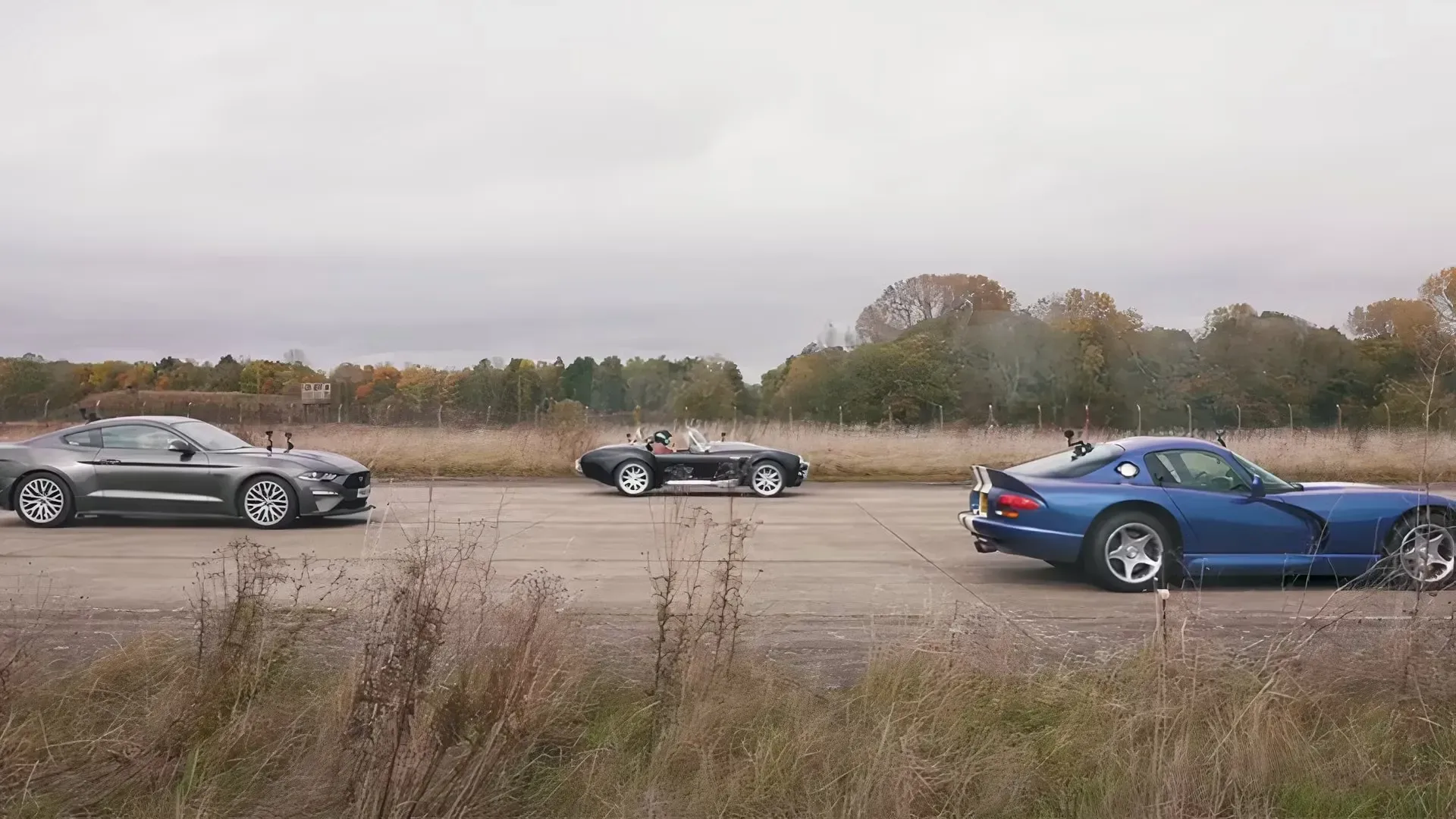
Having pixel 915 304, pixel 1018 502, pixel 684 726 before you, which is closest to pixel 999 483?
pixel 1018 502

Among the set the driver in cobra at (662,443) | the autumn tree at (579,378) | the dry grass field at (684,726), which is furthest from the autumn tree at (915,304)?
the dry grass field at (684,726)

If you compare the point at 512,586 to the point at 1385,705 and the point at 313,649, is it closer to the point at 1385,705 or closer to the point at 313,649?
the point at 313,649

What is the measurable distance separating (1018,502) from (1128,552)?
989mm

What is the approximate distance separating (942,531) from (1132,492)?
175 inches

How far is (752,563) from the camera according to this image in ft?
34.1

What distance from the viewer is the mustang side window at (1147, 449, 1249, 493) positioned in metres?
9.09

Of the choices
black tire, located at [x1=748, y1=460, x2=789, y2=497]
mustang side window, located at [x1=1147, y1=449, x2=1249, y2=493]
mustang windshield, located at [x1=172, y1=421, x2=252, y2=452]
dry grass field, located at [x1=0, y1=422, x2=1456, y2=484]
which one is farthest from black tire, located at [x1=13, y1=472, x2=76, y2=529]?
mustang side window, located at [x1=1147, y1=449, x2=1249, y2=493]

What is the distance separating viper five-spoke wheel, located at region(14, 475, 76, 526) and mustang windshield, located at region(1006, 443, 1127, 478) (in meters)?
11.3

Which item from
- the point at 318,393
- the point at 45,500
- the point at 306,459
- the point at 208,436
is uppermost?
the point at 318,393

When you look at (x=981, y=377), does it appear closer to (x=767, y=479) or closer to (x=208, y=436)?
(x=767, y=479)

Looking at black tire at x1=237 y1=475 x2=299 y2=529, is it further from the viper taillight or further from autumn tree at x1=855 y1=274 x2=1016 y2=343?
autumn tree at x1=855 y1=274 x2=1016 y2=343

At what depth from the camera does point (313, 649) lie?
5.82 metres

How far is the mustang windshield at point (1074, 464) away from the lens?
933 centimetres

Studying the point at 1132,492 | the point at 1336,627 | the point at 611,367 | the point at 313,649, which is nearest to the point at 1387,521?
the point at 1132,492
